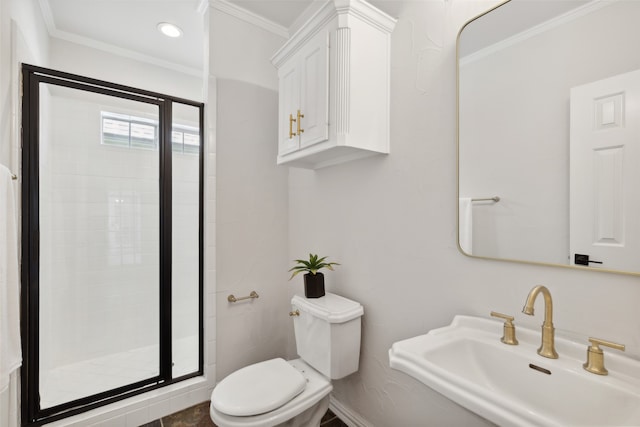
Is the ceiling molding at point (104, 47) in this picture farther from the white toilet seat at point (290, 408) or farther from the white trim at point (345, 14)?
the white toilet seat at point (290, 408)

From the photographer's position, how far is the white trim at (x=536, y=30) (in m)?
0.82

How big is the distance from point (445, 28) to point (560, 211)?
32.6 inches

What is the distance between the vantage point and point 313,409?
1.47m

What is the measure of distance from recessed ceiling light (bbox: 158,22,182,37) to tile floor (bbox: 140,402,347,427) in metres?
2.62

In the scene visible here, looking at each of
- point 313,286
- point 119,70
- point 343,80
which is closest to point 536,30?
point 343,80

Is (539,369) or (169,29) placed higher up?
(169,29)

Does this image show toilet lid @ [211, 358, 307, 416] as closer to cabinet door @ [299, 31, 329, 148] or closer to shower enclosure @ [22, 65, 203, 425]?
shower enclosure @ [22, 65, 203, 425]

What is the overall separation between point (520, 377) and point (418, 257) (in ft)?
1.79

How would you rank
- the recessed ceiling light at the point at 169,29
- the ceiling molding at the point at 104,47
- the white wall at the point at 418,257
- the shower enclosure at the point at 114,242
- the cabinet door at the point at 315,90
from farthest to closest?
1. the recessed ceiling light at the point at 169,29
2. the ceiling molding at the point at 104,47
3. the shower enclosure at the point at 114,242
4. the cabinet door at the point at 315,90
5. the white wall at the point at 418,257

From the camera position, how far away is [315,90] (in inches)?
55.6

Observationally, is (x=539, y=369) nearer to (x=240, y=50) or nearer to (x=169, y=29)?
(x=240, y=50)

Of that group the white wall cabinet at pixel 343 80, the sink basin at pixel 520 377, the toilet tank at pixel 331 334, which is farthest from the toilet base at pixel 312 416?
the white wall cabinet at pixel 343 80

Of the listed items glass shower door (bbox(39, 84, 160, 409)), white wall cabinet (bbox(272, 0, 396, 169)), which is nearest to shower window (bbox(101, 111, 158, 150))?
glass shower door (bbox(39, 84, 160, 409))

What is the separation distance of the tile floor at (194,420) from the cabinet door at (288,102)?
1.56 m
